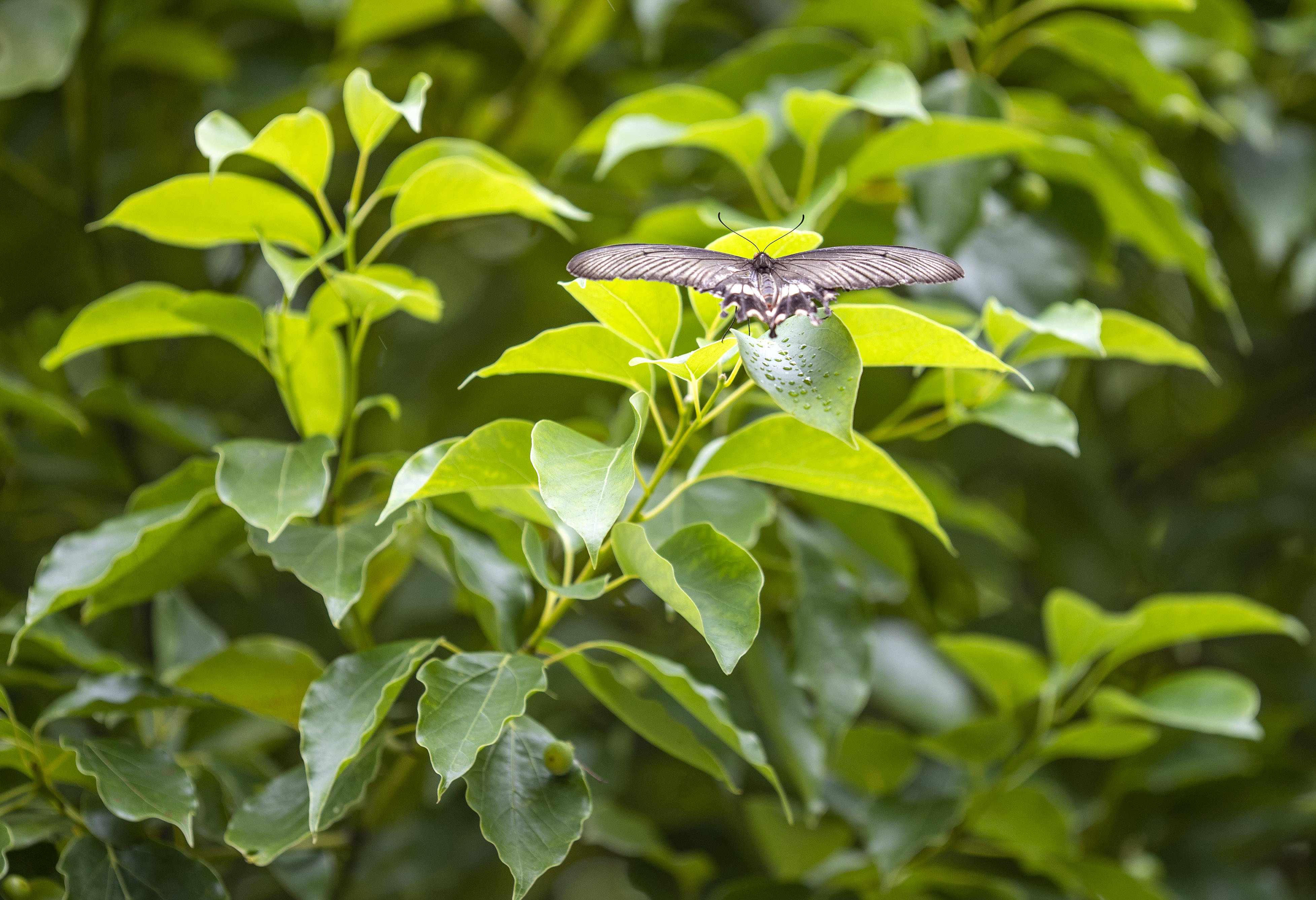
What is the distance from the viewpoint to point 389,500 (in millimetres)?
522

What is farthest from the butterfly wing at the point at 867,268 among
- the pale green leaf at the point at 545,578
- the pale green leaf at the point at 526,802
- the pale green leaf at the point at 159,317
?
the pale green leaf at the point at 159,317

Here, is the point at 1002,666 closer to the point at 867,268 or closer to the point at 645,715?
the point at 645,715

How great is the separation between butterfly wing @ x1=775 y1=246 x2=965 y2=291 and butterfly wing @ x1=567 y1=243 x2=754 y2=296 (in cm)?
3

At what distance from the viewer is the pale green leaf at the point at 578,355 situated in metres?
0.57

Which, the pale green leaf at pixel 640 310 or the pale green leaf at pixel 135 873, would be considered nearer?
the pale green leaf at pixel 640 310

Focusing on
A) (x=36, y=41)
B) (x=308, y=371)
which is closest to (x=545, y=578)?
(x=308, y=371)

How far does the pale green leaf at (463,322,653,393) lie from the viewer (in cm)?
57

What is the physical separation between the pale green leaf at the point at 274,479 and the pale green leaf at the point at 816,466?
0.27 m

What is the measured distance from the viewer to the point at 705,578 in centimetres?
58

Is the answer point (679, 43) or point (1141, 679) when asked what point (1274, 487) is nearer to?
point (1141, 679)

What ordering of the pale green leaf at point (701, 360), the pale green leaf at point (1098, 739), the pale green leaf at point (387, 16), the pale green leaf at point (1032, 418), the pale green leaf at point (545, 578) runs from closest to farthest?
1. the pale green leaf at point (701, 360)
2. the pale green leaf at point (545, 578)
3. the pale green leaf at point (1032, 418)
4. the pale green leaf at point (1098, 739)
5. the pale green leaf at point (387, 16)

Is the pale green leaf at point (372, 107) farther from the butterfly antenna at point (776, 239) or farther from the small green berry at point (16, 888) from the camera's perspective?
the small green berry at point (16, 888)

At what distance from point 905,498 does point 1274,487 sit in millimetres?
1187

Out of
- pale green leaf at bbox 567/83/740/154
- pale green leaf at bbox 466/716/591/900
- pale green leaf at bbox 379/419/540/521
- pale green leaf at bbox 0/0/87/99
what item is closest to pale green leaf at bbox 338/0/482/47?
pale green leaf at bbox 0/0/87/99
